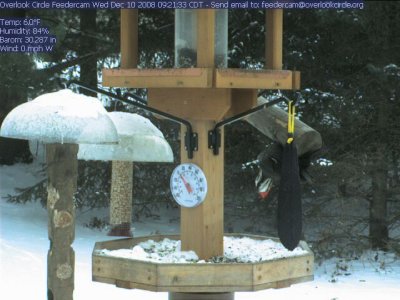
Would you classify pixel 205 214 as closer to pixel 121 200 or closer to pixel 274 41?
pixel 121 200

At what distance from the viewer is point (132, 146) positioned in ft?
11.4

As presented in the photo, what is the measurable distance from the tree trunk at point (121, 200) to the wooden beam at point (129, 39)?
56cm

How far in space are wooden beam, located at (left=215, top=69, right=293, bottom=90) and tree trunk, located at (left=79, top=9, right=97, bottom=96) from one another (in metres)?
5.29

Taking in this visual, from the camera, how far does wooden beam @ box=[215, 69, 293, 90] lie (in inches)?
122

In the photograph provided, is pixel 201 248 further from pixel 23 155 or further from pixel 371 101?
pixel 23 155

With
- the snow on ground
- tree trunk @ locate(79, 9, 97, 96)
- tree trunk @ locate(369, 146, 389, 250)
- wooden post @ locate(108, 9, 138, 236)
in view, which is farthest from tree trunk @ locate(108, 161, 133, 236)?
tree trunk @ locate(79, 9, 97, 96)

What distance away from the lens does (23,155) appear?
458 inches

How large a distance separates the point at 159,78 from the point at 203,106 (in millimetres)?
259

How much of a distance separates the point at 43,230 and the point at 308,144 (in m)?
6.00

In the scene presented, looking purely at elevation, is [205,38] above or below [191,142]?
above

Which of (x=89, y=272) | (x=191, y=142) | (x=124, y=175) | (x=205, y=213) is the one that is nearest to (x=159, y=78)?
(x=191, y=142)

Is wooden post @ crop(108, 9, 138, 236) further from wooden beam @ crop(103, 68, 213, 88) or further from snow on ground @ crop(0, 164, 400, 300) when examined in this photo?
snow on ground @ crop(0, 164, 400, 300)

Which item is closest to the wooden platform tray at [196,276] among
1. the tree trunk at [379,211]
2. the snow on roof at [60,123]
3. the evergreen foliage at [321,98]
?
the snow on roof at [60,123]

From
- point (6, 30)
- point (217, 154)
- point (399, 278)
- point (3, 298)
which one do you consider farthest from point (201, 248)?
point (6, 30)
